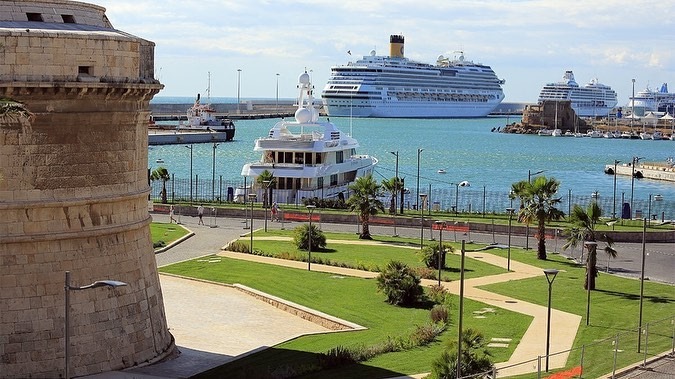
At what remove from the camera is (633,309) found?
102 ft

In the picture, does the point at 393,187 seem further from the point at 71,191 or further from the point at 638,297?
the point at 71,191

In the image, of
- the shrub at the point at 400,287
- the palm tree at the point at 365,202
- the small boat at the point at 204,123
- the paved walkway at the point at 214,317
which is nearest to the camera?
the paved walkway at the point at 214,317

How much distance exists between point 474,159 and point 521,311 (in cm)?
10039

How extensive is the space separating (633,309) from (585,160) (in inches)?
4050

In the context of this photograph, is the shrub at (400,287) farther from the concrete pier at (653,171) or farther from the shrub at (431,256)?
the concrete pier at (653,171)

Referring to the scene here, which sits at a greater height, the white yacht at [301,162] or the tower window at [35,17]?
the tower window at [35,17]

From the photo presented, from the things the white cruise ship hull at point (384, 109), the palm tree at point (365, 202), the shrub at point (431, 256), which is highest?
the white cruise ship hull at point (384, 109)

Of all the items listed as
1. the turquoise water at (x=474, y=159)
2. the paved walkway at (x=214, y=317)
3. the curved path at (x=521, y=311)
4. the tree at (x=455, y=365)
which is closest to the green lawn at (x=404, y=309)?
the curved path at (x=521, y=311)

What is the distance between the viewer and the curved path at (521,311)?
968 inches

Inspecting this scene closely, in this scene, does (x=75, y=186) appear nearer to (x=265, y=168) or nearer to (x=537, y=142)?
(x=265, y=168)

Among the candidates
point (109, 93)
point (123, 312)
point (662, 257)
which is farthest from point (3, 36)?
point (662, 257)

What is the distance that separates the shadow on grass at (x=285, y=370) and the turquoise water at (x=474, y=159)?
39521 millimetres

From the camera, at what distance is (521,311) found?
99.8ft

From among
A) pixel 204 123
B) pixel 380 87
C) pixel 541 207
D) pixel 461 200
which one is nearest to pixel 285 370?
pixel 541 207
